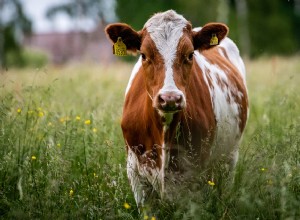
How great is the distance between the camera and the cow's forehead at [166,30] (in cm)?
424

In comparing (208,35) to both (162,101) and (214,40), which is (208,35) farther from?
(162,101)

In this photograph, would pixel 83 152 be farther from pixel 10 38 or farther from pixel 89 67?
pixel 10 38

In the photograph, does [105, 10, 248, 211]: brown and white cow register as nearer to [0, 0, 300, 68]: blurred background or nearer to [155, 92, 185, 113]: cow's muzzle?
[155, 92, 185, 113]: cow's muzzle

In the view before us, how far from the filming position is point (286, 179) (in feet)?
12.2

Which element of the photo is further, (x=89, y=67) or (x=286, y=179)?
(x=89, y=67)

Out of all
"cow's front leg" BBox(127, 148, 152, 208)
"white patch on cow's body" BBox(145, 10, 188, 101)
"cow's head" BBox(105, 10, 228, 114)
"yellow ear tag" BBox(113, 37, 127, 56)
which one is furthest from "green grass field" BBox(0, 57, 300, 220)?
"white patch on cow's body" BBox(145, 10, 188, 101)

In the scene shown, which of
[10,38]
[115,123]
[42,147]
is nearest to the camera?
[42,147]

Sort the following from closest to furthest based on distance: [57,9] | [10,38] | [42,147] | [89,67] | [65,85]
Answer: [42,147]
[65,85]
[89,67]
[10,38]
[57,9]

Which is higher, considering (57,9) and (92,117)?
(92,117)

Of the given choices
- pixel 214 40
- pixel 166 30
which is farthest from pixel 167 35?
pixel 214 40

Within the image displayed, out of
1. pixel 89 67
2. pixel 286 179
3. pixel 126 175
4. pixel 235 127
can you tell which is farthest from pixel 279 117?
pixel 89 67

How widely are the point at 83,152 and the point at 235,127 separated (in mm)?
1534

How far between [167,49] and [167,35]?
16cm

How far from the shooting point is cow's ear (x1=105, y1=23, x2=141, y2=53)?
4.62m
